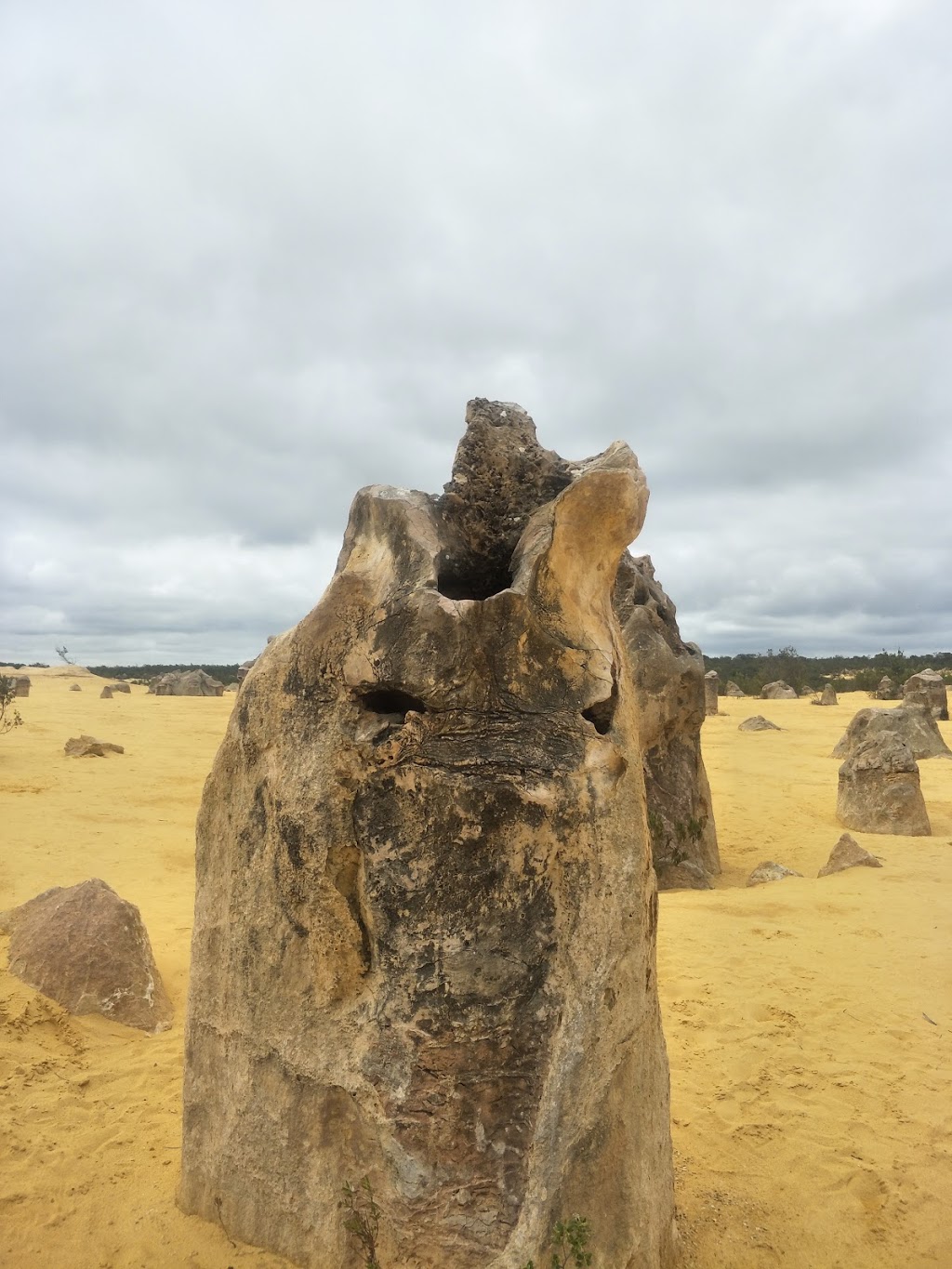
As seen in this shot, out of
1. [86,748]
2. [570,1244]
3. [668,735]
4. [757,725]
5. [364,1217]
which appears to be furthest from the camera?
[757,725]

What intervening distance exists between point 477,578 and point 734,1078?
286 centimetres

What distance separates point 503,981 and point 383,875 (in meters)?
0.44

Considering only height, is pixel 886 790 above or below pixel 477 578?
below

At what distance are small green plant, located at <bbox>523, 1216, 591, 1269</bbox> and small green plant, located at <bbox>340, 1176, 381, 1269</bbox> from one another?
1.53 feet

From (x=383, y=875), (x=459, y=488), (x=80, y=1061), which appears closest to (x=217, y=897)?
(x=383, y=875)

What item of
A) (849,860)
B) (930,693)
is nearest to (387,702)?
(849,860)

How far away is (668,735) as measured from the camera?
8078 millimetres

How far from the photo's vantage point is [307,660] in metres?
2.74

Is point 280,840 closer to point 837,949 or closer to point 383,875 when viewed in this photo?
point 383,875

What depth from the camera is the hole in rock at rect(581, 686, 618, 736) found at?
8.87 ft

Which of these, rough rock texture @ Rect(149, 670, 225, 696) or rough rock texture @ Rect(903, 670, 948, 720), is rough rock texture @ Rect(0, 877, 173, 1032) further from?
rough rock texture @ Rect(149, 670, 225, 696)

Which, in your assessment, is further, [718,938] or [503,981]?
[718,938]

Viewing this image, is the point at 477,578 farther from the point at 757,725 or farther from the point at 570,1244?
the point at 757,725

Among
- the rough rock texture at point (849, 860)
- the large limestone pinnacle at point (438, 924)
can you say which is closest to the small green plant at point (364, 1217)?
the large limestone pinnacle at point (438, 924)
